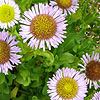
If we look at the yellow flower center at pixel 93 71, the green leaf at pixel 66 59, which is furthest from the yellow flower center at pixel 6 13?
the yellow flower center at pixel 93 71

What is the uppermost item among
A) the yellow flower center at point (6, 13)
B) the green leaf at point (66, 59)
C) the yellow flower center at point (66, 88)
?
the yellow flower center at point (6, 13)

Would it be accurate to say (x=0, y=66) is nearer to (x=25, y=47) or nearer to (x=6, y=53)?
(x=6, y=53)

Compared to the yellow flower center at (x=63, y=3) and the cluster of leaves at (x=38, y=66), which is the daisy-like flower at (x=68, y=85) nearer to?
the cluster of leaves at (x=38, y=66)

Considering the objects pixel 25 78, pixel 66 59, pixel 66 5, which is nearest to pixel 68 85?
pixel 66 59

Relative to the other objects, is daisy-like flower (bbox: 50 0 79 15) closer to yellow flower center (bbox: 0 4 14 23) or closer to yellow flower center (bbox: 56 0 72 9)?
yellow flower center (bbox: 56 0 72 9)

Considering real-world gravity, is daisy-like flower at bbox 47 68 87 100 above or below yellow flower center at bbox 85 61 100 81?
below

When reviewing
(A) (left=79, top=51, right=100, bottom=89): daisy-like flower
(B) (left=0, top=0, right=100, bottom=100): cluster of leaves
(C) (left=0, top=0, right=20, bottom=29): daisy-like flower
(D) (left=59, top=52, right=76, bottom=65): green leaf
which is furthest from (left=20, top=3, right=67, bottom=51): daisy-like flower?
(A) (left=79, top=51, right=100, bottom=89): daisy-like flower
